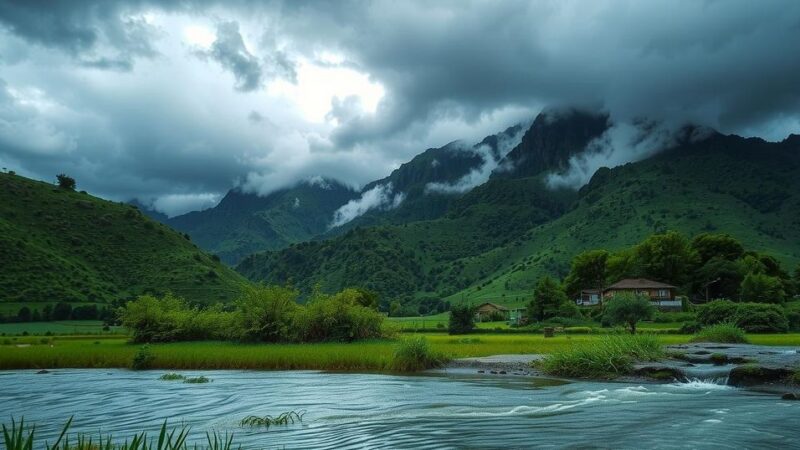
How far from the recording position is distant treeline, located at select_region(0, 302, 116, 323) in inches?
3593

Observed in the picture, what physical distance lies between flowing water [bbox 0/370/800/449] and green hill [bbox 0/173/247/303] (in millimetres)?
81794

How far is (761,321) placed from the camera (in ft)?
218

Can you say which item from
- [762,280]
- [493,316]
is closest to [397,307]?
[493,316]

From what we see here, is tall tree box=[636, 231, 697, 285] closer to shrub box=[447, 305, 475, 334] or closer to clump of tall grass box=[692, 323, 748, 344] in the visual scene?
shrub box=[447, 305, 475, 334]

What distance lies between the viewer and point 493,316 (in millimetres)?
129000

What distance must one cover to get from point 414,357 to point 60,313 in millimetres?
81785

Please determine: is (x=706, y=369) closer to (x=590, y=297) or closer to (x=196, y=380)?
(x=196, y=380)

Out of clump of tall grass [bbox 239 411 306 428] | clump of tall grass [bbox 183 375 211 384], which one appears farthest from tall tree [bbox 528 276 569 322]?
clump of tall grass [bbox 239 411 306 428]

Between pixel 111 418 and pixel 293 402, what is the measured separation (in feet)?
21.8

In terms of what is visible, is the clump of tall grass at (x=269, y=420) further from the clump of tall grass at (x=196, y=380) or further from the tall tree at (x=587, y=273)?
the tall tree at (x=587, y=273)

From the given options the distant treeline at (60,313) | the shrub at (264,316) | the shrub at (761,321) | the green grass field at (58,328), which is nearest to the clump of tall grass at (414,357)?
the shrub at (264,316)

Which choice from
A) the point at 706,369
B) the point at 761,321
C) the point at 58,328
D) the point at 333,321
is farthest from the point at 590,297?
the point at 706,369

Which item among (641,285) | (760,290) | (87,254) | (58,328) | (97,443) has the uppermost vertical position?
(87,254)

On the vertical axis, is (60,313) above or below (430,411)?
above
